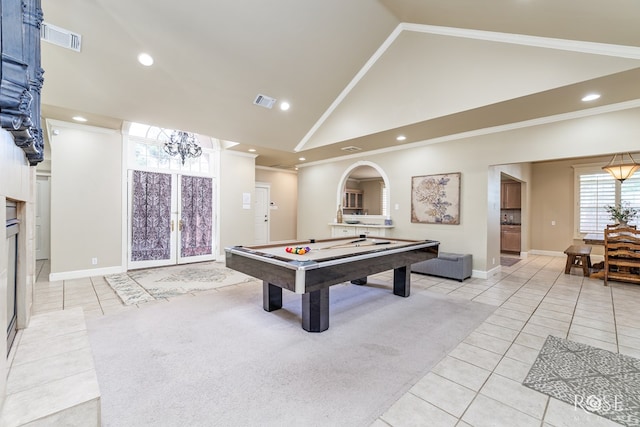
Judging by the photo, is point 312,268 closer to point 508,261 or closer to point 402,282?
point 402,282

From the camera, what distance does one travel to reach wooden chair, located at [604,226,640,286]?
4.64 meters

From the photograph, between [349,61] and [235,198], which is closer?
[349,61]

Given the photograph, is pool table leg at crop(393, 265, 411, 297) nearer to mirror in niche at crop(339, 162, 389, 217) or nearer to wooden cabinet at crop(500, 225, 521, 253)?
wooden cabinet at crop(500, 225, 521, 253)

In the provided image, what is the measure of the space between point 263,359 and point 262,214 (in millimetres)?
6853

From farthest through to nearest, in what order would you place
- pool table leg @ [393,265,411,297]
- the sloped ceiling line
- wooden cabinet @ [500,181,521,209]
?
wooden cabinet @ [500,181,521,209]
pool table leg @ [393,265,411,297]
the sloped ceiling line

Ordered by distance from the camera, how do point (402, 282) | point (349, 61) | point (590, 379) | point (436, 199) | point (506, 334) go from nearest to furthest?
point (590, 379) < point (506, 334) < point (402, 282) < point (349, 61) < point (436, 199)

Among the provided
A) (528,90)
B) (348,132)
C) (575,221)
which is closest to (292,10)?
(348,132)

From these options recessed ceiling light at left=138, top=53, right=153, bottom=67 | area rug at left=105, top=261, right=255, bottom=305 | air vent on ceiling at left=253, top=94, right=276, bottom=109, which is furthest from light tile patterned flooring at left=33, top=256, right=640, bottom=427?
air vent on ceiling at left=253, top=94, right=276, bottom=109

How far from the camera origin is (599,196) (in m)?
7.23

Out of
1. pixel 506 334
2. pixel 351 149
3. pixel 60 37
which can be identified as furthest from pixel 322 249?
pixel 60 37

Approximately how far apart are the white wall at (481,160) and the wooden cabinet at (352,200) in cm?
262

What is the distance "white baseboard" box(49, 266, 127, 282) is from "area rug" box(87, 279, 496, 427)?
8.12 feet

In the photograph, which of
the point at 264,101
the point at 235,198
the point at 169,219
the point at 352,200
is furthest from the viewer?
the point at 352,200

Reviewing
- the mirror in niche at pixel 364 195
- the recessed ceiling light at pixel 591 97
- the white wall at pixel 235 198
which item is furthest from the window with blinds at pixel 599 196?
the white wall at pixel 235 198
